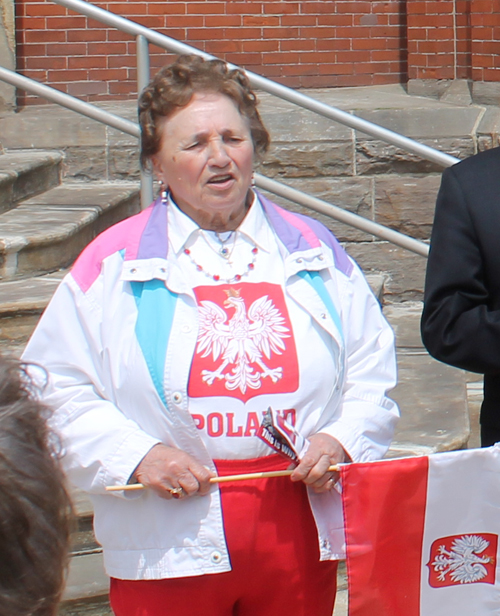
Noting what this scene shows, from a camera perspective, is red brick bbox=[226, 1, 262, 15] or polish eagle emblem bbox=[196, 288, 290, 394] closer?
polish eagle emblem bbox=[196, 288, 290, 394]

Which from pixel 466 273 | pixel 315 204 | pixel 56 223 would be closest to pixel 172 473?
pixel 466 273

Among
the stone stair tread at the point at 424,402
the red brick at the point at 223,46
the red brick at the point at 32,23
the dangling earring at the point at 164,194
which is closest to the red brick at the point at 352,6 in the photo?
the red brick at the point at 223,46

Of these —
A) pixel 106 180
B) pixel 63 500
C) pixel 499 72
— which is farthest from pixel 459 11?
pixel 63 500

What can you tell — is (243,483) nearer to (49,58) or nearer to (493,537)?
(493,537)

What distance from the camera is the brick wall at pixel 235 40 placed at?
574 cm

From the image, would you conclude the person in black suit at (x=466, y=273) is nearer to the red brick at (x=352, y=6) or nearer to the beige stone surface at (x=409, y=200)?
the beige stone surface at (x=409, y=200)

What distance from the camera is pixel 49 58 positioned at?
5.77 metres

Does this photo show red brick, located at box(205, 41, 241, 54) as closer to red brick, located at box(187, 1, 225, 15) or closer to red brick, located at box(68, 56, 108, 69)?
red brick, located at box(187, 1, 225, 15)

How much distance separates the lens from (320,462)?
1.80 meters

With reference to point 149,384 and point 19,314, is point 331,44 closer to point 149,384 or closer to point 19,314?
point 19,314

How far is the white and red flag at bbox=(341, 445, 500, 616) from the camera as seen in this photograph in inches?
72.9

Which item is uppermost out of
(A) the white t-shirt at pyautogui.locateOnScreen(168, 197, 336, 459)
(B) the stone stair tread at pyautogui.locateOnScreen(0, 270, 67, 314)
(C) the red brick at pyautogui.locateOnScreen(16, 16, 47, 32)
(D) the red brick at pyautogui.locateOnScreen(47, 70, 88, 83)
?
(C) the red brick at pyautogui.locateOnScreen(16, 16, 47, 32)

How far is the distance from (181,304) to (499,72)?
4.08 m

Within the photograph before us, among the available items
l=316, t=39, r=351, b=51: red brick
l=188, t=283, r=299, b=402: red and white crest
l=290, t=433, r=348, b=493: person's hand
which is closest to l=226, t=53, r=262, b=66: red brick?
l=316, t=39, r=351, b=51: red brick
